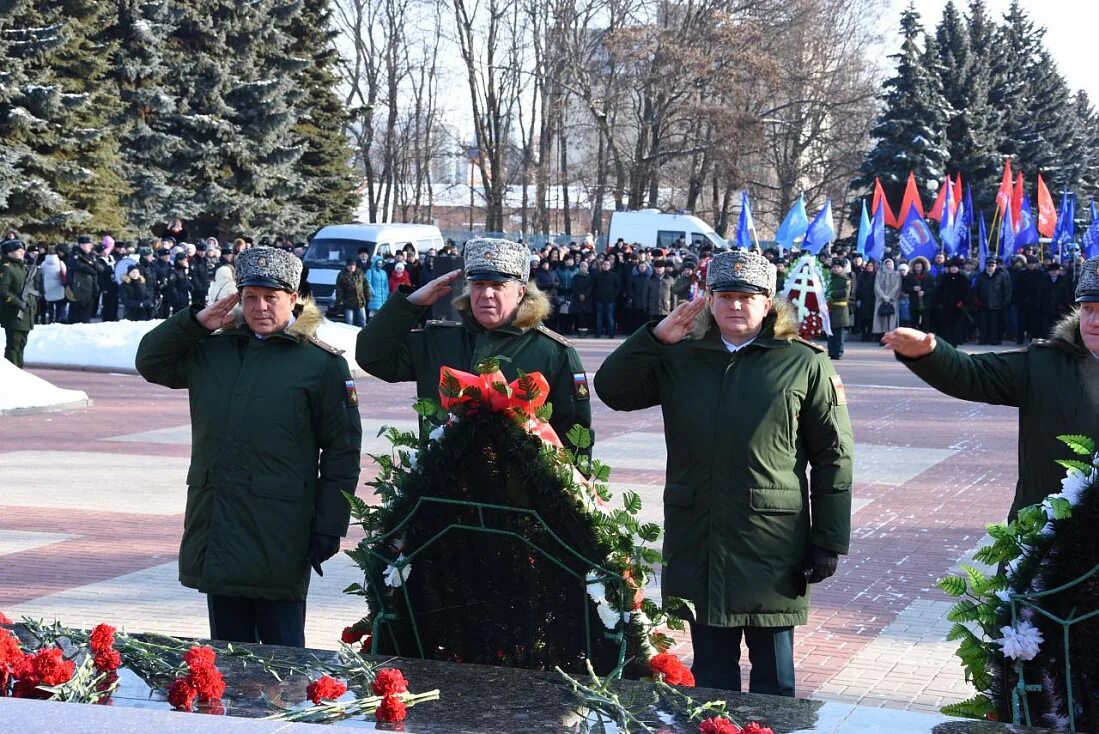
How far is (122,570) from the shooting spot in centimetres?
848

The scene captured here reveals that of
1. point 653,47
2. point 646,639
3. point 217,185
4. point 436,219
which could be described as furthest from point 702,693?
point 436,219

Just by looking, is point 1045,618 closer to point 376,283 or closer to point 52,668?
point 52,668

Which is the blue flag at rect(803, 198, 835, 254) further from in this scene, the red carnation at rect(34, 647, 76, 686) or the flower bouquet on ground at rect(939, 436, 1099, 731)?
the red carnation at rect(34, 647, 76, 686)

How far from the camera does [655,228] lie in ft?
140

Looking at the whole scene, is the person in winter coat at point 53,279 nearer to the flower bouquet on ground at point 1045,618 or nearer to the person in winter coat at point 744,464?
the person in winter coat at point 744,464

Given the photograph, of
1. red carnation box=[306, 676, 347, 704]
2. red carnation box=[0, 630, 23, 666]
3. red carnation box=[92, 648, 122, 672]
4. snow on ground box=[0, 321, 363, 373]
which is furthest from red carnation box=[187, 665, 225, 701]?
snow on ground box=[0, 321, 363, 373]

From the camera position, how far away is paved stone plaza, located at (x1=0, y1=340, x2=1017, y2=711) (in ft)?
23.2

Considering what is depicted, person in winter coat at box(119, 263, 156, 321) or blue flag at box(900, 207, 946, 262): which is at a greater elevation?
blue flag at box(900, 207, 946, 262)

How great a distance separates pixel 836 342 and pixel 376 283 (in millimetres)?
10448

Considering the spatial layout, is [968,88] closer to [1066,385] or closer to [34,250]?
[34,250]

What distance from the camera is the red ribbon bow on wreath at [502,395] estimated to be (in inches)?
170

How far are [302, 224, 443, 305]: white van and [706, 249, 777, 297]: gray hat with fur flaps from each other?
29.4 metres

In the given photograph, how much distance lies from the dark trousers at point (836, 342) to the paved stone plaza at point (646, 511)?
259 inches

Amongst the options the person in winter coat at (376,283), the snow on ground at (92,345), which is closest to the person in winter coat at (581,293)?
the person in winter coat at (376,283)
